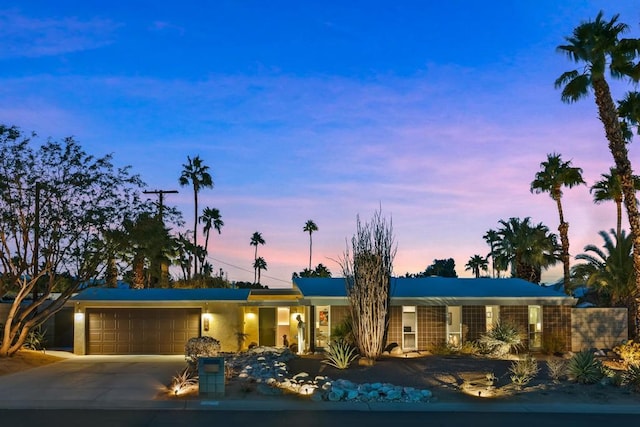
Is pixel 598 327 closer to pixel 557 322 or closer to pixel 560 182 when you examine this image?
pixel 557 322

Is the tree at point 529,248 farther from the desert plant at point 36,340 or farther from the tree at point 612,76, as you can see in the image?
the desert plant at point 36,340

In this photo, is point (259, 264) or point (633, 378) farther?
point (259, 264)

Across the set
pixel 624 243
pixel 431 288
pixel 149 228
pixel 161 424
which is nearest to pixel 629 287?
pixel 624 243

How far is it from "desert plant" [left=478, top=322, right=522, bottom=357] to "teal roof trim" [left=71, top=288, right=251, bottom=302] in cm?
1035

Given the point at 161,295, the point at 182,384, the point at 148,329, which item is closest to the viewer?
the point at 182,384

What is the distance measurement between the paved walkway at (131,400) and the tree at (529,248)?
92.2ft

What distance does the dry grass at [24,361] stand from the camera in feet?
74.6

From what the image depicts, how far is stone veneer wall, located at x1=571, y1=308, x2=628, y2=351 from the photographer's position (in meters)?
28.3

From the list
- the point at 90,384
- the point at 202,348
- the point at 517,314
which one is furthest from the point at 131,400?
the point at 517,314

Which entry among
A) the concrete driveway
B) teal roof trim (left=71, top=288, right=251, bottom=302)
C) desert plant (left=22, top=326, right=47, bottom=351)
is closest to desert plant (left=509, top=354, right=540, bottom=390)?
the concrete driveway

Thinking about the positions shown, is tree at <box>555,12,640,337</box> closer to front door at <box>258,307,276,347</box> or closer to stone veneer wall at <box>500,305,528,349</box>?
stone veneer wall at <box>500,305,528,349</box>

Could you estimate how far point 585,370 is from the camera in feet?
59.7

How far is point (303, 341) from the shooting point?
28.9 metres

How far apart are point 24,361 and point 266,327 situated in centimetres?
1076
